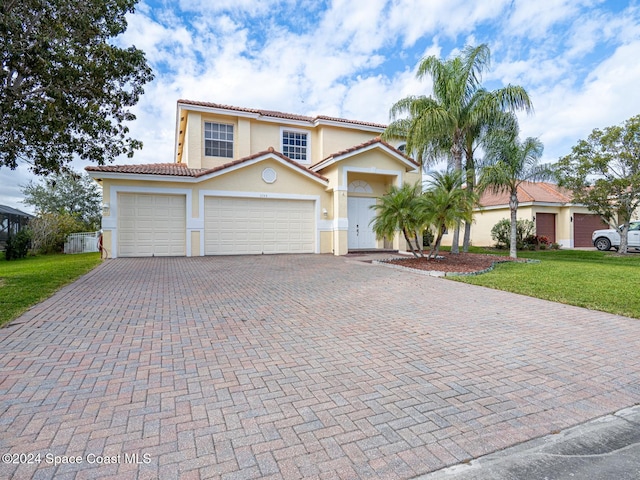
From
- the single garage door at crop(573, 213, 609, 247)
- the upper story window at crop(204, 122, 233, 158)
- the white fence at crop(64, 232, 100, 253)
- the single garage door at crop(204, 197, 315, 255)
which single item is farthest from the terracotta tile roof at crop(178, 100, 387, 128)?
the single garage door at crop(573, 213, 609, 247)

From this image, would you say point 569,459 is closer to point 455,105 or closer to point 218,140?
point 455,105

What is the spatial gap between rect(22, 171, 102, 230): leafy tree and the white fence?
18340 mm

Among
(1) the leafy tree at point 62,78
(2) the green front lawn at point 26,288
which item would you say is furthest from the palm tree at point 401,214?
(2) the green front lawn at point 26,288

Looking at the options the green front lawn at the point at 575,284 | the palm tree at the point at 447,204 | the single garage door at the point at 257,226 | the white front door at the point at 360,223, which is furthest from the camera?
the white front door at the point at 360,223

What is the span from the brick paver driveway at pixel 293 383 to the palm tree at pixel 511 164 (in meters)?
8.61

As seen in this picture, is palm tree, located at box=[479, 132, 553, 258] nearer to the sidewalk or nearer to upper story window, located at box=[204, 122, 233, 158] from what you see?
the sidewalk

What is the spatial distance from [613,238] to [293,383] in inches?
969

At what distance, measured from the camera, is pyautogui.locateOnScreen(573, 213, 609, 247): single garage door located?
24.3 m

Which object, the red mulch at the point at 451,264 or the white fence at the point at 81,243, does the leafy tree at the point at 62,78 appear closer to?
the red mulch at the point at 451,264

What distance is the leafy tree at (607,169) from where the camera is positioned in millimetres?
15648

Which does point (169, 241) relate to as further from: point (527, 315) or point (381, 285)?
point (527, 315)

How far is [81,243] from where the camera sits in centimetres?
2202

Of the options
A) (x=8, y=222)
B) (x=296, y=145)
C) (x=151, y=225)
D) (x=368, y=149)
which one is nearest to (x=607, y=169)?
(x=368, y=149)

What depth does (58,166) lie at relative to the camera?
387 inches
